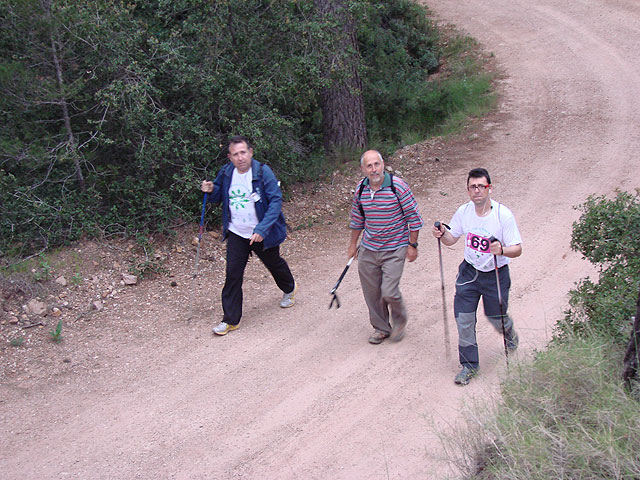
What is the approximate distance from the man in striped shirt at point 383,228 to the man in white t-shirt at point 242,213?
0.92m

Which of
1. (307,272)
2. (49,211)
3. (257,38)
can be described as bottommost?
(307,272)

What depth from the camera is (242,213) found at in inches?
257

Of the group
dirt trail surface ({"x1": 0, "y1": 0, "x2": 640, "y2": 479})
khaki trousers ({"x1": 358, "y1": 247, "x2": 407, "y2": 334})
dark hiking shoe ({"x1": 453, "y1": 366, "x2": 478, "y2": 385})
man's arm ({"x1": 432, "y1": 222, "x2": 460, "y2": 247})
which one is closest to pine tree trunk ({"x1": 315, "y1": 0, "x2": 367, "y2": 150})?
dirt trail surface ({"x1": 0, "y1": 0, "x2": 640, "y2": 479})

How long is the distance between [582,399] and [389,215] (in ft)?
7.85

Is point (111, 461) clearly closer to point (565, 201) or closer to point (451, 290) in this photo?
point (451, 290)

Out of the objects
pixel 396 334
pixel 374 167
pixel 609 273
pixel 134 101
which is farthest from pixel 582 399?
pixel 134 101

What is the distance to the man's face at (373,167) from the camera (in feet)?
18.9

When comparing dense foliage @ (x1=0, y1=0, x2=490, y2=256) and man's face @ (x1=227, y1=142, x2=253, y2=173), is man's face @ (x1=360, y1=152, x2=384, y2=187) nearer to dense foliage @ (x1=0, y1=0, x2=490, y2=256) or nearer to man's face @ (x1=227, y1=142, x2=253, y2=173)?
man's face @ (x1=227, y1=142, x2=253, y2=173)

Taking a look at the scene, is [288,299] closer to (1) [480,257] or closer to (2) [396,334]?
(2) [396,334]

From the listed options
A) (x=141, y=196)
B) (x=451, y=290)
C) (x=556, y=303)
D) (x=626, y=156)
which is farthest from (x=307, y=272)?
(x=626, y=156)

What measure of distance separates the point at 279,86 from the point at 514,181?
12.6ft

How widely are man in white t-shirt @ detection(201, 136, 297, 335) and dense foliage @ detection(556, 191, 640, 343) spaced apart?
2.82 metres

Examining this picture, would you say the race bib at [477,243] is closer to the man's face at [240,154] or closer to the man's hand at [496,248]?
the man's hand at [496,248]

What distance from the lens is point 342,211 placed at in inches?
392
